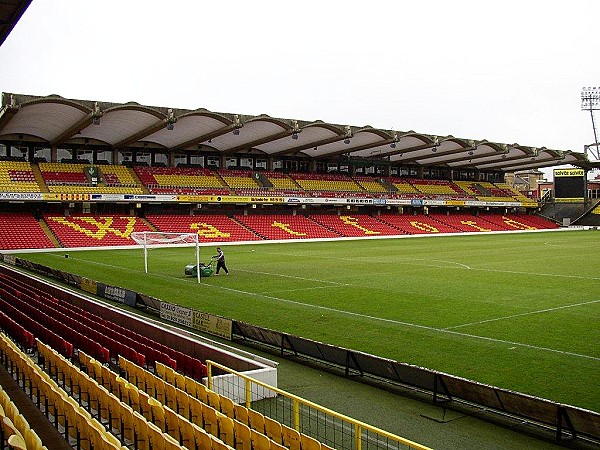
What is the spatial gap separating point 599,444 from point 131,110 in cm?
3917

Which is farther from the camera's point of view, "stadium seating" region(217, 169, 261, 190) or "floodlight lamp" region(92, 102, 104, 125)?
"stadium seating" region(217, 169, 261, 190)

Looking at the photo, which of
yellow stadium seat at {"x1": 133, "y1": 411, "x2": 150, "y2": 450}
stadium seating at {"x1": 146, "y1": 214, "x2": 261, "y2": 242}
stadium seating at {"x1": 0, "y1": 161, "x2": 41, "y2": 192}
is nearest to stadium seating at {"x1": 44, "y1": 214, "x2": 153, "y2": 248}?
stadium seating at {"x1": 146, "y1": 214, "x2": 261, "y2": 242}

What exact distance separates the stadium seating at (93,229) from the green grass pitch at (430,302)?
711 cm

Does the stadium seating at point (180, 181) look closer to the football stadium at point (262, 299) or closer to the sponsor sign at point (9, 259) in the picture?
the football stadium at point (262, 299)

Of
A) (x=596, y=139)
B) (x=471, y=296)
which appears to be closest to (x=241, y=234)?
(x=471, y=296)

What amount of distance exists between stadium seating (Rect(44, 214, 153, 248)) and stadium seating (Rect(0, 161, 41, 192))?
10.5 feet

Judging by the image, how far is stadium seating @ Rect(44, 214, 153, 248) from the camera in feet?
147

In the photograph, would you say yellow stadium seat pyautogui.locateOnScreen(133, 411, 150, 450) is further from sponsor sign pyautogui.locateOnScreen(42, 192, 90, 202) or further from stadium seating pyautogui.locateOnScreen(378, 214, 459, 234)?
stadium seating pyautogui.locateOnScreen(378, 214, 459, 234)

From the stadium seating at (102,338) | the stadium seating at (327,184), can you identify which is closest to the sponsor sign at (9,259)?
the stadium seating at (102,338)

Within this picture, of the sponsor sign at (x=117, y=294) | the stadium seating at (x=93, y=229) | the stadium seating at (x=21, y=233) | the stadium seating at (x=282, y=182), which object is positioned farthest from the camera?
the stadium seating at (x=282, y=182)

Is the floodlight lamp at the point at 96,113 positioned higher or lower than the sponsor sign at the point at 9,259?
higher

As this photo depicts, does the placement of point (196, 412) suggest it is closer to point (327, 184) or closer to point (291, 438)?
point (291, 438)

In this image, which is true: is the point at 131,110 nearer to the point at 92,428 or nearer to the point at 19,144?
the point at 19,144

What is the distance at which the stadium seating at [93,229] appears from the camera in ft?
147
